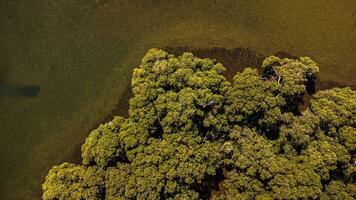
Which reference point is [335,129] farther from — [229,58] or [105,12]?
[105,12]

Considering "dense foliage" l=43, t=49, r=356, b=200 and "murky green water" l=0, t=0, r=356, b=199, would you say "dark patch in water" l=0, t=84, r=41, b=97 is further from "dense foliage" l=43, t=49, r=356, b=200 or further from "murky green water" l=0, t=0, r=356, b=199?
"dense foliage" l=43, t=49, r=356, b=200

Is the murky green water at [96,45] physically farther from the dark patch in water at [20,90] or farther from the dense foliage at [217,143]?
the dense foliage at [217,143]

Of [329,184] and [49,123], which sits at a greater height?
[49,123]

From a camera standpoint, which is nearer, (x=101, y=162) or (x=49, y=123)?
(x=101, y=162)

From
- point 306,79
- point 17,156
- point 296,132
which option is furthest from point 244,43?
point 17,156

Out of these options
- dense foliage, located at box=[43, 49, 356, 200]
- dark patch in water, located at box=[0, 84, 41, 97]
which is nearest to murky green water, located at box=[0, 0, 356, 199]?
dark patch in water, located at box=[0, 84, 41, 97]

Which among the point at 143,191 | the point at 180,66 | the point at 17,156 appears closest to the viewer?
the point at 143,191

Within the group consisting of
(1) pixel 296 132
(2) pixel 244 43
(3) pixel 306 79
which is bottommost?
(1) pixel 296 132

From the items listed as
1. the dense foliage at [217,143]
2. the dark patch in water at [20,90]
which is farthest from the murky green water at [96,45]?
the dense foliage at [217,143]
